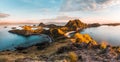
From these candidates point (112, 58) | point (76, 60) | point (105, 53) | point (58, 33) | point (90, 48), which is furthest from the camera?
point (58, 33)

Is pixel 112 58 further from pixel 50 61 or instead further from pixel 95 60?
pixel 50 61

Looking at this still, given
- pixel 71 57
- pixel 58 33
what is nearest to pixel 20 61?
pixel 71 57

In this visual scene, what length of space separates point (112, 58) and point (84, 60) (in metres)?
5.92

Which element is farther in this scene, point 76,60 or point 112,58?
point 112,58

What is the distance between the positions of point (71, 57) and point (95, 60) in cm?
443

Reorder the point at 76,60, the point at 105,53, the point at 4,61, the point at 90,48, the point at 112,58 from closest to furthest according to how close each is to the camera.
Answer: the point at 4,61, the point at 76,60, the point at 112,58, the point at 105,53, the point at 90,48

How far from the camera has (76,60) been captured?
35.5 metres

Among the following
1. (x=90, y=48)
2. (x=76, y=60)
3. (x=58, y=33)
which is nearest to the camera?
(x=76, y=60)

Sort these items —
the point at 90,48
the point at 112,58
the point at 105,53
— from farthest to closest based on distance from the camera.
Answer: the point at 90,48 → the point at 105,53 → the point at 112,58

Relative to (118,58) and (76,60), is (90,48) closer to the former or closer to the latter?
(118,58)

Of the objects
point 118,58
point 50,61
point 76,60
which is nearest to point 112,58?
point 118,58

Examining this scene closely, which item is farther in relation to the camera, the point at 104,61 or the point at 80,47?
the point at 80,47

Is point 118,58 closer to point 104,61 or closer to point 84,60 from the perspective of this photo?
point 104,61

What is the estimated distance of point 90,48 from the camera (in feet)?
174
